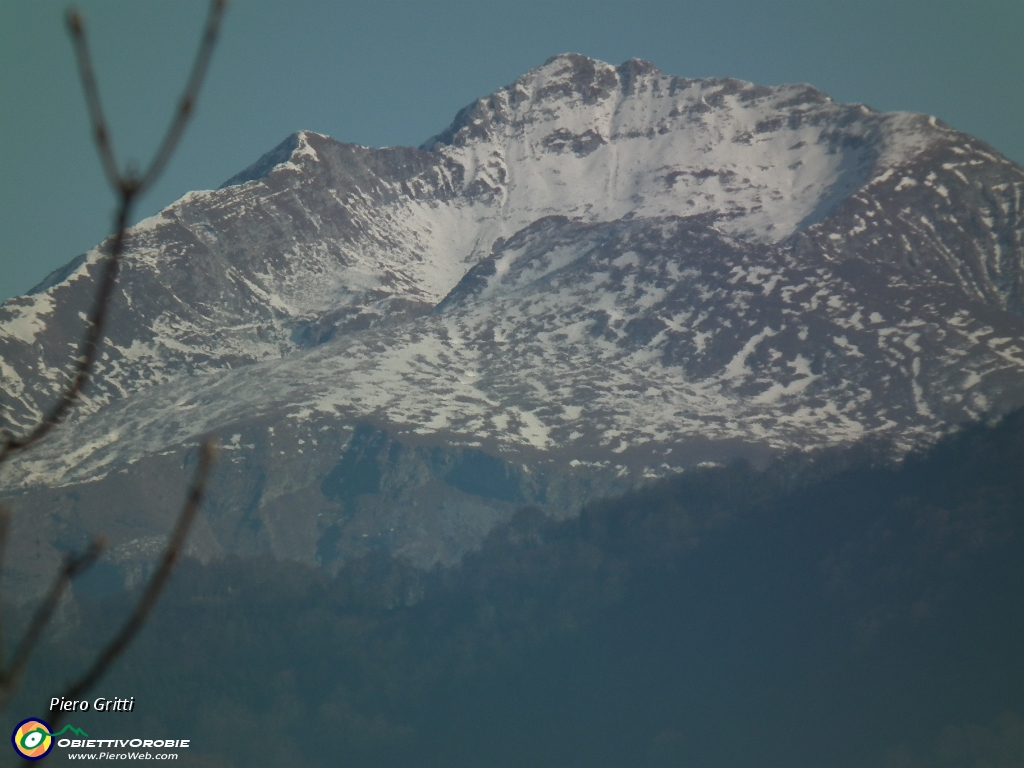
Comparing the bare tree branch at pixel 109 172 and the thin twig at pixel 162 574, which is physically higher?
the bare tree branch at pixel 109 172

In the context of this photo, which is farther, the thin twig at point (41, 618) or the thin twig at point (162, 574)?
the thin twig at point (41, 618)

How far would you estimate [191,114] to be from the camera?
4.23m

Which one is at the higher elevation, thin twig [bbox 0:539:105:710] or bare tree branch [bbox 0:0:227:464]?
bare tree branch [bbox 0:0:227:464]

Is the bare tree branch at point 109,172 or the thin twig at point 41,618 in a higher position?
the bare tree branch at point 109,172

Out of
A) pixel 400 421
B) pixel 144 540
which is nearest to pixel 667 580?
pixel 400 421

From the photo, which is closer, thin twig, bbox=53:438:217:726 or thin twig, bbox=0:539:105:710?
thin twig, bbox=53:438:217:726

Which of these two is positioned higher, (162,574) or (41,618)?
(162,574)

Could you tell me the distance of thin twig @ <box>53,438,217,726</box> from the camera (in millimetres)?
3738

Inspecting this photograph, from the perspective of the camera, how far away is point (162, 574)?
12.8 ft

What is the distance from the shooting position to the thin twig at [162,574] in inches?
147

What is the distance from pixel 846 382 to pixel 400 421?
197 feet

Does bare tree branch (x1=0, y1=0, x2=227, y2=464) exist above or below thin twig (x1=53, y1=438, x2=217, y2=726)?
above

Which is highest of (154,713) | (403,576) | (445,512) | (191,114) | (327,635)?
(445,512)

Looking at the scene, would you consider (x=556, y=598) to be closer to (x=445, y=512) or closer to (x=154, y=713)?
(x=445, y=512)
